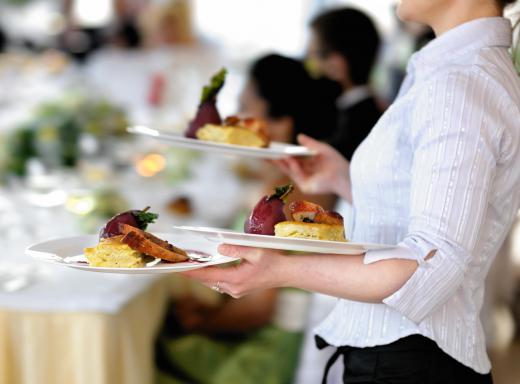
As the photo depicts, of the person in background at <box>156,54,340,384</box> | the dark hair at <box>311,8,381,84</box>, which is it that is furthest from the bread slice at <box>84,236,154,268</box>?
the dark hair at <box>311,8,381,84</box>

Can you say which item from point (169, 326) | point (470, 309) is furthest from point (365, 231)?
point (169, 326)

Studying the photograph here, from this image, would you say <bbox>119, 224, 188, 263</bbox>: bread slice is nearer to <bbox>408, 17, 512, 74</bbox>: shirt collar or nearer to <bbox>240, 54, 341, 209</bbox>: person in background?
<bbox>408, 17, 512, 74</bbox>: shirt collar

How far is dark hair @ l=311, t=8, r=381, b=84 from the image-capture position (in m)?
2.95

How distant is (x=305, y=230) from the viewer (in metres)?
1.00

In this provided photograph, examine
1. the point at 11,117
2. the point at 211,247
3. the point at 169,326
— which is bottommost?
the point at 169,326

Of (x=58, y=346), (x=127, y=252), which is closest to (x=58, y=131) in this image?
(x=58, y=346)

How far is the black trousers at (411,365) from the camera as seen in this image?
1.15 m

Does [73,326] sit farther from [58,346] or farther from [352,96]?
[352,96]

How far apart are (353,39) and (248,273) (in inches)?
81.6

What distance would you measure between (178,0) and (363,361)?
666cm

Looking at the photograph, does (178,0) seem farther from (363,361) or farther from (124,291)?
(363,361)

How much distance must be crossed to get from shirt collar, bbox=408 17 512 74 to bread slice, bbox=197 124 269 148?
53 cm

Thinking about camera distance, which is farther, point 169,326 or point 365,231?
point 169,326

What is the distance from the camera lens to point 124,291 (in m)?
2.02
